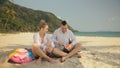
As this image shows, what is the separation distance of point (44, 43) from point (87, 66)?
1470 mm

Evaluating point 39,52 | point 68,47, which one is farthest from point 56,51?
point 39,52

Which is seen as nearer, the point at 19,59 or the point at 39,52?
the point at 39,52

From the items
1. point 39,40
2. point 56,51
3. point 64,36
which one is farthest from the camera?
point 64,36

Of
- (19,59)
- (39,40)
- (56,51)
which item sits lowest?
(19,59)

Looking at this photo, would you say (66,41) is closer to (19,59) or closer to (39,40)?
(39,40)

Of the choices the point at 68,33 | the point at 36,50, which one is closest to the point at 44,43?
the point at 36,50

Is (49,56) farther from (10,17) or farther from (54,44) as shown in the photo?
(10,17)

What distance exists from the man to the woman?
47 centimetres

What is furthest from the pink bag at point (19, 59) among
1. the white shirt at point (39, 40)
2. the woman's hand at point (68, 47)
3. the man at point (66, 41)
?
the woman's hand at point (68, 47)

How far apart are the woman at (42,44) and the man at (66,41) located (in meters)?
0.47

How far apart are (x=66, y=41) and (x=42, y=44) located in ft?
3.02

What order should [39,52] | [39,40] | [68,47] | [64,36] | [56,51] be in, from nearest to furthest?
[39,52]
[39,40]
[56,51]
[68,47]
[64,36]

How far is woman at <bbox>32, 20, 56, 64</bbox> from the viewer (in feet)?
22.5

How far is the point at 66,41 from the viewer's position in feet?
25.0
